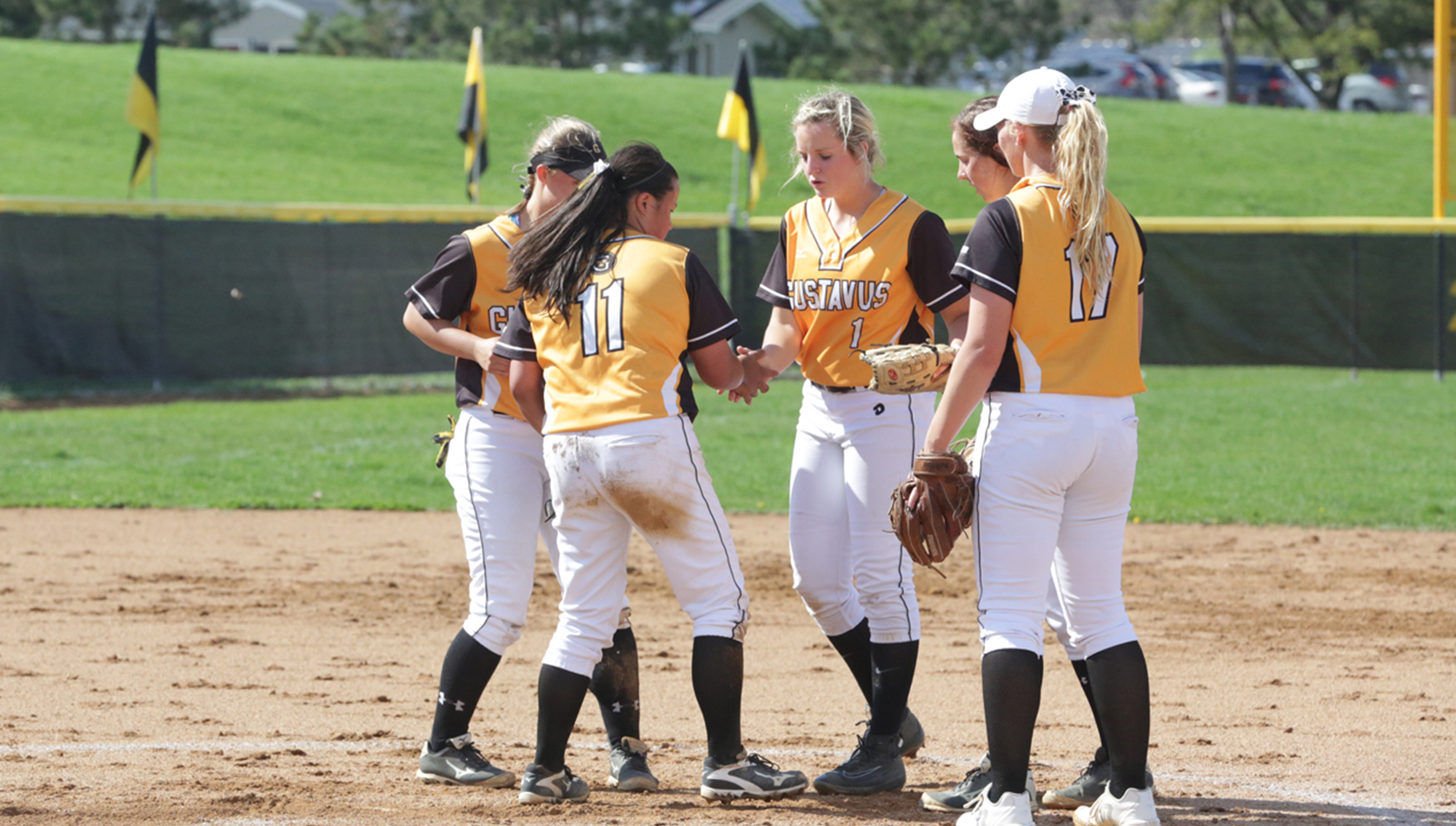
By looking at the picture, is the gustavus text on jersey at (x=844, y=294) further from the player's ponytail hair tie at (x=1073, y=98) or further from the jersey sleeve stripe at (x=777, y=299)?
the player's ponytail hair tie at (x=1073, y=98)

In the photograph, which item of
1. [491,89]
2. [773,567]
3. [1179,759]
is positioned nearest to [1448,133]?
[773,567]

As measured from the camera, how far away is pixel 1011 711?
3377 mm

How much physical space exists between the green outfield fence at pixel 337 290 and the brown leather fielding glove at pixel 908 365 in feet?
39.1

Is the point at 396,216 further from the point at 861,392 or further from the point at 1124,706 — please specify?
the point at 1124,706

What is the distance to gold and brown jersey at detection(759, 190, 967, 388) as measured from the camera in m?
4.12

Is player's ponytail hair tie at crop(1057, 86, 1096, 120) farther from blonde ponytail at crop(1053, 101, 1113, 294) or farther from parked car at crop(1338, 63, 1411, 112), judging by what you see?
parked car at crop(1338, 63, 1411, 112)

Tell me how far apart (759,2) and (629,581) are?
157 ft

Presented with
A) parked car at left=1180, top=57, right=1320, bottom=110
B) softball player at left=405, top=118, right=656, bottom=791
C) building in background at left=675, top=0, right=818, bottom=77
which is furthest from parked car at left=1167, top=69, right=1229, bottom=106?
softball player at left=405, top=118, right=656, bottom=791

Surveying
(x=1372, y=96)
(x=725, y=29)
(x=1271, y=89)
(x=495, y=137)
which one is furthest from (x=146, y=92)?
(x=725, y=29)

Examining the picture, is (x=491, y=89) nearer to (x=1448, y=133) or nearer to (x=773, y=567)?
(x=1448, y=133)

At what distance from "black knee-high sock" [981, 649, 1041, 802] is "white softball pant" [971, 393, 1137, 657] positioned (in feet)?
0.16

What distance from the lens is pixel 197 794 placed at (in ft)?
12.7

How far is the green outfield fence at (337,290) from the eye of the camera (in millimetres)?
14422

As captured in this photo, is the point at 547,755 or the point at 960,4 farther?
the point at 960,4
